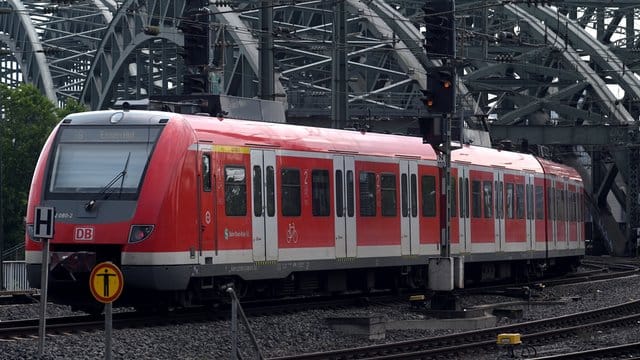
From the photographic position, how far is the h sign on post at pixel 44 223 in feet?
51.4

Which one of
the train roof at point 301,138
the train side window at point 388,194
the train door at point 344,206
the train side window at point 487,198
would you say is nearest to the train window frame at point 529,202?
the train roof at point 301,138

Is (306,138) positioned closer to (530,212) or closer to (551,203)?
(530,212)

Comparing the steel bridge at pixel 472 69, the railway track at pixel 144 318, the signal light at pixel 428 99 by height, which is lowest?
the railway track at pixel 144 318

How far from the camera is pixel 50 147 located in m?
20.9

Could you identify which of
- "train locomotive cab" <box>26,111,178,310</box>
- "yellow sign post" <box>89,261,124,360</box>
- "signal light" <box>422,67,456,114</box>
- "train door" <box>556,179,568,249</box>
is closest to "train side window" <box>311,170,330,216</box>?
"signal light" <box>422,67,456,114</box>

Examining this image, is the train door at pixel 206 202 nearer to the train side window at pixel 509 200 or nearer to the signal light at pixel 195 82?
the signal light at pixel 195 82

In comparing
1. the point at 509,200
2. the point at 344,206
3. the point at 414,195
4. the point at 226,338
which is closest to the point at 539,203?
the point at 509,200

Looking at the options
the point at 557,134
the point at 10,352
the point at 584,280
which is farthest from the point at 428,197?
the point at 557,134

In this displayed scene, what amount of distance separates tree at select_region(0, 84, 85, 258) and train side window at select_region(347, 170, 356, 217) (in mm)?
31170

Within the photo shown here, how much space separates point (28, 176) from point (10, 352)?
46.8 meters

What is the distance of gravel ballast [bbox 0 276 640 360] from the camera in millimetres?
16828

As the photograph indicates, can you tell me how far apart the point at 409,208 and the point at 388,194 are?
0.92m

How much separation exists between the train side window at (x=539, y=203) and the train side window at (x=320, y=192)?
12253 millimetres

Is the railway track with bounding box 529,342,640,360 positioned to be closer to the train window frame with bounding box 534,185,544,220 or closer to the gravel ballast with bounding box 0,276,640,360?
the gravel ballast with bounding box 0,276,640,360
